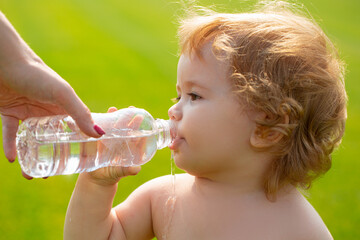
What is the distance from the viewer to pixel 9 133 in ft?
7.61

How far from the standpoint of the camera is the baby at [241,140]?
2.14 metres

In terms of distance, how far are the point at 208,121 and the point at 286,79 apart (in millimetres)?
371

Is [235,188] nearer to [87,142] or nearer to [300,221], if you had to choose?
[300,221]

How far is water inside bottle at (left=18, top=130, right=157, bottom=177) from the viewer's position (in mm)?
2264

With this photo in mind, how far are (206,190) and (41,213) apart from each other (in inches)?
86.3

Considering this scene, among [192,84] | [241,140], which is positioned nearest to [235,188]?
[241,140]

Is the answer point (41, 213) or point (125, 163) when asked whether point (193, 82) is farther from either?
point (41, 213)

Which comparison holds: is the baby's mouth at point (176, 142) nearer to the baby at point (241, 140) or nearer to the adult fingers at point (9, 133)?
the baby at point (241, 140)

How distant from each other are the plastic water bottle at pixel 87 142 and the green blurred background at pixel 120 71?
0.73 m

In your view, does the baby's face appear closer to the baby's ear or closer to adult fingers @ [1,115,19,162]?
the baby's ear

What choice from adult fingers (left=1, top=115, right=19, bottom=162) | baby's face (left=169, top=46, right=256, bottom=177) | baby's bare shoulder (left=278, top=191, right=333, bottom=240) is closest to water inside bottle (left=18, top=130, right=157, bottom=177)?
adult fingers (left=1, top=115, right=19, bottom=162)

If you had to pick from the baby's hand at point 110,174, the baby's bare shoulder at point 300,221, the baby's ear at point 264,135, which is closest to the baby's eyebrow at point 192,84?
the baby's ear at point 264,135

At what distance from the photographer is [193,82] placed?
7.08 feet

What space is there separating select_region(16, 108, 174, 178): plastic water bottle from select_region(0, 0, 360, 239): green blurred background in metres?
0.73
